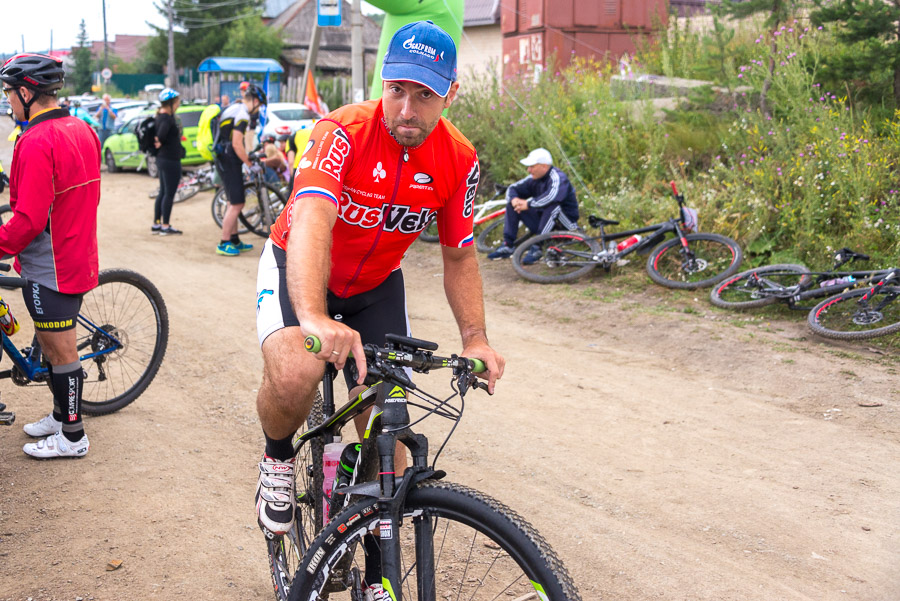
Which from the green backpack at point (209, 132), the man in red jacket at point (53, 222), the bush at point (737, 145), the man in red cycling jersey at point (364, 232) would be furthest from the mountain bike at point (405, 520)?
the green backpack at point (209, 132)

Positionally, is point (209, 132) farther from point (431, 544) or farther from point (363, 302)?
point (431, 544)

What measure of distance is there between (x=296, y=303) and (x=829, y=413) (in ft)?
16.6

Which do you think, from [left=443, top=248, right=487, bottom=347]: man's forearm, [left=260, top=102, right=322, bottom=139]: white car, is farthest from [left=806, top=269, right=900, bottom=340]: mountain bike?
[left=260, top=102, right=322, bottom=139]: white car

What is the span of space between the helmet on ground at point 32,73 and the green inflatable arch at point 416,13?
5.68m

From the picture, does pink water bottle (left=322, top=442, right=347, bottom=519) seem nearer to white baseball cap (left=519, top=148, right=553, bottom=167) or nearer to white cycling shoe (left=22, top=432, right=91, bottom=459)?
Answer: white cycling shoe (left=22, top=432, right=91, bottom=459)

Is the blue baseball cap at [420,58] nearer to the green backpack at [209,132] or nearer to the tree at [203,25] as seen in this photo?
the green backpack at [209,132]

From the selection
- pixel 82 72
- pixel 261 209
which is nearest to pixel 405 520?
pixel 261 209

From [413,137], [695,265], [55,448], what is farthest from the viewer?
[695,265]

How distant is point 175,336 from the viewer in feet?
24.7

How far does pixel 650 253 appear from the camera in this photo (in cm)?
1034

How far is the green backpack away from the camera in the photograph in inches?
472

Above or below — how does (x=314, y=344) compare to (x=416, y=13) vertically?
below

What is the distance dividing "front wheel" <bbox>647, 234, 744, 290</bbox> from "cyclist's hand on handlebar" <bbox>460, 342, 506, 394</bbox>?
7.36 meters

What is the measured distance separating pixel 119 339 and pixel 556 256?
643 centimetres
